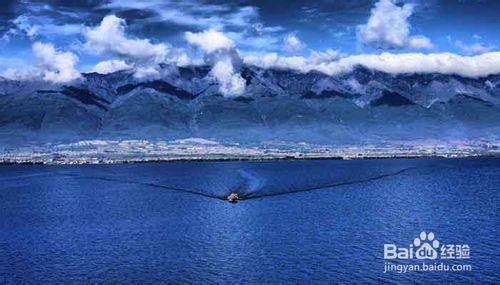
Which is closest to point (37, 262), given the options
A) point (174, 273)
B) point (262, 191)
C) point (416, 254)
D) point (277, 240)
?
point (174, 273)

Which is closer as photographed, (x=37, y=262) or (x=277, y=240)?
(x=37, y=262)

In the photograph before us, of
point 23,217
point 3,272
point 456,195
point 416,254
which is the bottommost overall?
point 3,272

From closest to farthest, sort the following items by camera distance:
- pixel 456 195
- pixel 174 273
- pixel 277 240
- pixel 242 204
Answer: pixel 174 273
pixel 277 240
pixel 242 204
pixel 456 195

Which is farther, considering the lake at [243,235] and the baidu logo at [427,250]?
the baidu logo at [427,250]

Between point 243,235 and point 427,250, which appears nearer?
point 427,250

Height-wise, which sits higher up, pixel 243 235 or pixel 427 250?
pixel 243 235

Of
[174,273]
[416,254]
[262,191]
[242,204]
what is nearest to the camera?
[174,273]

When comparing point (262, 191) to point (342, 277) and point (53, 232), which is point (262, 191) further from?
point (342, 277)

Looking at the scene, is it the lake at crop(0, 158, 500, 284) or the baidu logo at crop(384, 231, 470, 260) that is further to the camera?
the baidu logo at crop(384, 231, 470, 260)
